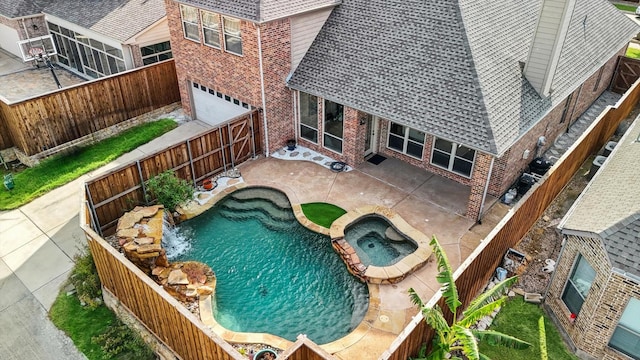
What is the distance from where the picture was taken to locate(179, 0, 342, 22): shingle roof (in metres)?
15.8

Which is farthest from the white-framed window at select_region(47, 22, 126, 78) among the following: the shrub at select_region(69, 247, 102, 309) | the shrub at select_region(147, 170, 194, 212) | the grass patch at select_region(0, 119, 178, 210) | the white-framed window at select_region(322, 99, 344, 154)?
the shrub at select_region(69, 247, 102, 309)

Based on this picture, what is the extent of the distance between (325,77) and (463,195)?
6.79 metres

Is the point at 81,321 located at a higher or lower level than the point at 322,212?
lower

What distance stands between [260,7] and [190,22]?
15.0 ft

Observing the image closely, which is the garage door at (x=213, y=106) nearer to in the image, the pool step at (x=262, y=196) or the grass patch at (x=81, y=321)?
the pool step at (x=262, y=196)

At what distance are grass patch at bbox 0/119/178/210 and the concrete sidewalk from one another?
435mm

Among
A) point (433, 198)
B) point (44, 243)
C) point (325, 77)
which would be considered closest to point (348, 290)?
point (433, 198)

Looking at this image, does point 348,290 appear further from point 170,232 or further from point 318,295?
point 170,232

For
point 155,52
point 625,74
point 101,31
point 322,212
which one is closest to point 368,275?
point 322,212

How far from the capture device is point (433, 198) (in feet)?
55.1

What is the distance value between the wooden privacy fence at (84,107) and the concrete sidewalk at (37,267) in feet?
9.47

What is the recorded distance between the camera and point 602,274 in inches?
421

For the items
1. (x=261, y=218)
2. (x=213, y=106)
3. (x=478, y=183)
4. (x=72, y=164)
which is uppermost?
(x=478, y=183)

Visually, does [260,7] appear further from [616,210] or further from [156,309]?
[616,210]
